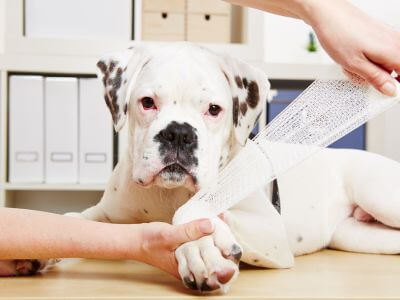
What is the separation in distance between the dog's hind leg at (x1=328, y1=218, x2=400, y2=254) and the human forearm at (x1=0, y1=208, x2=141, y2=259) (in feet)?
2.69

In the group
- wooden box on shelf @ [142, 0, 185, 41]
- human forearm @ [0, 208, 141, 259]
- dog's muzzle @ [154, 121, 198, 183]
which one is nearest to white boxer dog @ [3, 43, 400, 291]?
dog's muzzle @ [154, 121, 198, 183]

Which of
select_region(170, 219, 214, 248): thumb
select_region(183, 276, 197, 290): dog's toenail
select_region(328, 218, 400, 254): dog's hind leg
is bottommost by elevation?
select_region(328, 218, 400, 254): dog's hind leg

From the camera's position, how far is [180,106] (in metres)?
1.41

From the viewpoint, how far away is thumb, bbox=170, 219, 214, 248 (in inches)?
41.6

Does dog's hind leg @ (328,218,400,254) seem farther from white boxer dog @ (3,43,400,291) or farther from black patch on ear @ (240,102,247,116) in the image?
black patch on ear @ (240,102,247,116)

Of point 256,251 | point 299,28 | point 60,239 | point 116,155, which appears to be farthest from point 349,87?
point 299,28

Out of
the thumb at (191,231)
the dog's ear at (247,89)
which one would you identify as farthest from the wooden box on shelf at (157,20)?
the thumb at (191,231)

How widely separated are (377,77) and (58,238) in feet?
2.40

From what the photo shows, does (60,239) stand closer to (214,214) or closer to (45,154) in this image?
→ (214,214)

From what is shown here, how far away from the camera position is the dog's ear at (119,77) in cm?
145

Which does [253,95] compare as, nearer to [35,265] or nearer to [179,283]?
[179,283]

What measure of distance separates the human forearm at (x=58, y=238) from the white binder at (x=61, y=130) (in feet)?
5.05

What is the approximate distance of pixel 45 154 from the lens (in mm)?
2672

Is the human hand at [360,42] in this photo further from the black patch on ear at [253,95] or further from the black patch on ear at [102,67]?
the black patch on ear at [102,67]
